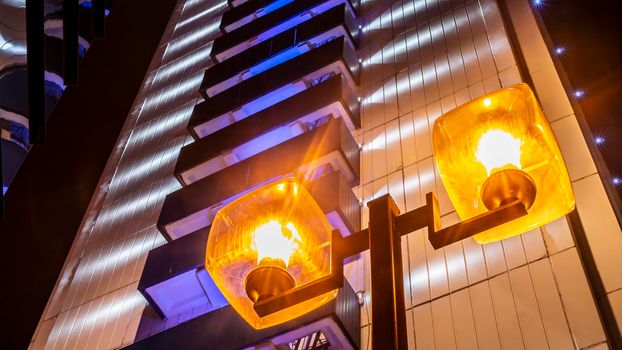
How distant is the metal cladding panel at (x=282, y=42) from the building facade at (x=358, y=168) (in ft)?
0.23

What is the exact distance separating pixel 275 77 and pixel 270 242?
13.0m

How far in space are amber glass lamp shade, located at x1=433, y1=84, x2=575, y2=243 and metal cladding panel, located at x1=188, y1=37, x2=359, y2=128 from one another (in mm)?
11763

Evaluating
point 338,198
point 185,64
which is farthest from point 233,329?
point 185,64

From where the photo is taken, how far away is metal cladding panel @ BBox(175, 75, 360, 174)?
14.2 m

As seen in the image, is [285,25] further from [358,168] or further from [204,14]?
[358,168]

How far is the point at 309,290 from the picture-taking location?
3.38 m

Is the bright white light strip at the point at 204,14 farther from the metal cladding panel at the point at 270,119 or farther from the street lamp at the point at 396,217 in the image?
the street lamp at the point at 396,217

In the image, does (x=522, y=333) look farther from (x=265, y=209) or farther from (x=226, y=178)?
(x=226, y=178)

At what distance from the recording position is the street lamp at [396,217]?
321 cm

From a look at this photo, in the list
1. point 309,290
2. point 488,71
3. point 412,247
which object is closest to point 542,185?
point 309,290

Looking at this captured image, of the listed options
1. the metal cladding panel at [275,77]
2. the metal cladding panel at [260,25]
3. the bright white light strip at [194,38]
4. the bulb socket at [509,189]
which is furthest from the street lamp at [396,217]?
the bright white light strip at [194,38]

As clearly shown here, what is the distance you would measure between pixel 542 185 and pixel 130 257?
1205 centimetres

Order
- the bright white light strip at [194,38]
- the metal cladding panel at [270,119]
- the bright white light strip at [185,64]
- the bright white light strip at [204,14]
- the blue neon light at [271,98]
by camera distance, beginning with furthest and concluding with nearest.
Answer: the bright white light strip at [204,14] < the bright white light strip at [194,38] < the bright white light strip at [185,64] < the blue neon light at [271,98] < the metal cladding panel at [270,119]

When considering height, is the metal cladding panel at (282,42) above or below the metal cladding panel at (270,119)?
above
